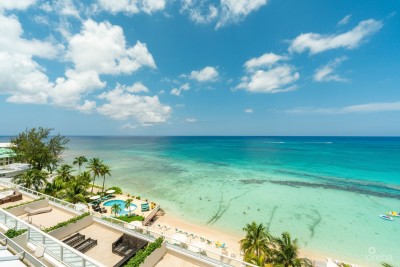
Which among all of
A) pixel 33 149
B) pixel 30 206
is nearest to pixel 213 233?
pixel 30 206

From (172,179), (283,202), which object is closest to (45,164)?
(172,179)

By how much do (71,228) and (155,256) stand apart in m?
7.95

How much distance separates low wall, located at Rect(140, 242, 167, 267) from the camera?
10.6m

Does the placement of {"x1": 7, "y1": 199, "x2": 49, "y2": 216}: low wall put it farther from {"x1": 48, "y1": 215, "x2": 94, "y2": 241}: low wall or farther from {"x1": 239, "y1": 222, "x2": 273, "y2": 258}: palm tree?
{"x1": 239, "y1": 222, "x2": 273, "y2": 258}: palm tree

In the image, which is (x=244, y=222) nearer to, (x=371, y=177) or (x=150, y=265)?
(x=150, y=265)

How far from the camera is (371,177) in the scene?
63.7m

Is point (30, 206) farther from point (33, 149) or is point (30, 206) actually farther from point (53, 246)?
point (33, 149)

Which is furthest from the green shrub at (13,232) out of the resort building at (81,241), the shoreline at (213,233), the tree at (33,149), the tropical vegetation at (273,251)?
the tree at (33,149)

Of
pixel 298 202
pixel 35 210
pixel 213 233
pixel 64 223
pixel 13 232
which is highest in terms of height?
pixel 13 232

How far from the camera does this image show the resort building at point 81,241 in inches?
359

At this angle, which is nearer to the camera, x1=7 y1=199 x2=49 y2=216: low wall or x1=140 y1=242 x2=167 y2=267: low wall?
x1=140 y1=242 x2=167 y2=267: low wall

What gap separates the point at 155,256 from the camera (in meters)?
11.3

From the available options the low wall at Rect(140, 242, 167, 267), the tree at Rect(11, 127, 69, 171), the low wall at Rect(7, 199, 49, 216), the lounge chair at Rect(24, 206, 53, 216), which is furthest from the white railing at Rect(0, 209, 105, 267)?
the tree at Rect(11, 127, 69, 171)

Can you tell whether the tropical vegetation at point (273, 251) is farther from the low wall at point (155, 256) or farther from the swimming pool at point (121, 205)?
the swimming pool at point (121, 205)
